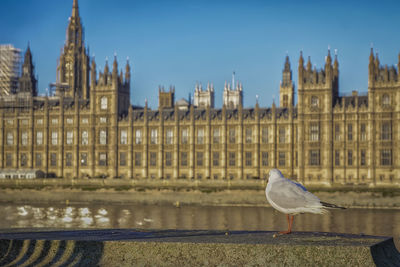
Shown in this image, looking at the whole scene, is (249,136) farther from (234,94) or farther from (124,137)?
(234,94)

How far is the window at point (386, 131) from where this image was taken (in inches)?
3073

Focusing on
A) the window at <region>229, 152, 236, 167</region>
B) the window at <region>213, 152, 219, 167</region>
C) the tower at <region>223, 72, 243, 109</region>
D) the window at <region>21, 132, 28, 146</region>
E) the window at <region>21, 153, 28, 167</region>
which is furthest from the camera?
the tower at <region>223, 72, 243, 109</region>

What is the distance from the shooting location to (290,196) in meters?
16.2

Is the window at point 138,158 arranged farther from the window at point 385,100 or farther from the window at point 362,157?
the window at point 385,100

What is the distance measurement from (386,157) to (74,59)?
239 feet

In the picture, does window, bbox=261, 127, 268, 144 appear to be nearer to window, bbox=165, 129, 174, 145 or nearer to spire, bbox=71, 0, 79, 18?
window, bbox=165, 129, 174, 145

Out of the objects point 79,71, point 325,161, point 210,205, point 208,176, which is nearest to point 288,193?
point 210,205

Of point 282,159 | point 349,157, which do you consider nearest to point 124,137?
point 282,159

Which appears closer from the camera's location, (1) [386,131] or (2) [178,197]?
(2) [178,197]

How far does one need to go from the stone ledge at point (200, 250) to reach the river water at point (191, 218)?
25.0 m

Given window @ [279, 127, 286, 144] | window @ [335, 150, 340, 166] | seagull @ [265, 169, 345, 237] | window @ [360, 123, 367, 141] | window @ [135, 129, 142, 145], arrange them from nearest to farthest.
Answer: seagull @ [265, 169, 345, 237]
window @ [360, 123, 367, 141]
window @ [335, 150, 340, 166]
window @ [279, 127, 286, 144]
window @ [135, 129, 142, 145]

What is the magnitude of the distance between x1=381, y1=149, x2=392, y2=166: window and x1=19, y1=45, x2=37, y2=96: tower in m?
63.8

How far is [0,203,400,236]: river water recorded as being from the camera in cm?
4756

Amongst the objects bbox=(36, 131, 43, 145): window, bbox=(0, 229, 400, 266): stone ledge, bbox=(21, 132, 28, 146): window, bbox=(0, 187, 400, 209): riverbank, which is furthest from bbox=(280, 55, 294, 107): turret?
bbox=(0, 229, 400, 266): stone ledge
